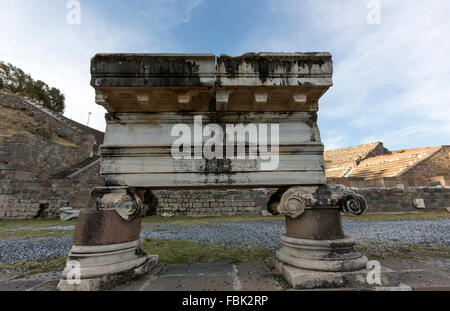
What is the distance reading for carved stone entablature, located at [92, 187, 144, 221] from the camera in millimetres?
2123

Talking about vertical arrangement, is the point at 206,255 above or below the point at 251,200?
below

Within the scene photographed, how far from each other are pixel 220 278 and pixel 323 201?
1416 mm

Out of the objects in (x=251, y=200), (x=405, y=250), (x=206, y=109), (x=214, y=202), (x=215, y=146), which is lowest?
(x=405, y=250)

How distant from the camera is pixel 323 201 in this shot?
217 cm

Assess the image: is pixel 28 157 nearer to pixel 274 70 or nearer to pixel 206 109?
pixel 206 109

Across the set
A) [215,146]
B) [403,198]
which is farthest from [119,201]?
[403,198]

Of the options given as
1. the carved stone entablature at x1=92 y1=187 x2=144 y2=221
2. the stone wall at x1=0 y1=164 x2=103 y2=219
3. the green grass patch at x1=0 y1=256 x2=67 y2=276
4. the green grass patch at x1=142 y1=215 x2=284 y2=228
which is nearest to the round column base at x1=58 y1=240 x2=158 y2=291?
the carved stone entablature at x1=92 y1=187 x2=144 y2=221

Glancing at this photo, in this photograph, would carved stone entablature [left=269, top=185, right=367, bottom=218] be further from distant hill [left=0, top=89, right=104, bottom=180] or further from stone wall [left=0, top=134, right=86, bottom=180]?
distant hill [left=0, top=89, right=104, bottom=180]

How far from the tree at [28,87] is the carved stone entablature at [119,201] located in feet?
104

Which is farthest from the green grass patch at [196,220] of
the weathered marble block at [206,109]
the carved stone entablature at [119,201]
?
the weathered marble block at [206,109]

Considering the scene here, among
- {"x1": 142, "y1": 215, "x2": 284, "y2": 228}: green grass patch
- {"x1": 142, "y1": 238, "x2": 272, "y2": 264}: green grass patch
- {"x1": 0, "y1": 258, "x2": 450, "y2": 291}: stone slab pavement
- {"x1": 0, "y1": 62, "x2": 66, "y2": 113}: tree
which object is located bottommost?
{"x1": 142, "y1": 215, "x2": 284, "y2": 228}: green grass patch

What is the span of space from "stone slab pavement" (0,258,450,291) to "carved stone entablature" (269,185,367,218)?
753 millimetres
